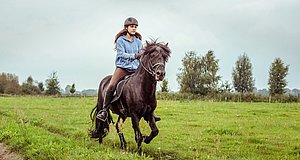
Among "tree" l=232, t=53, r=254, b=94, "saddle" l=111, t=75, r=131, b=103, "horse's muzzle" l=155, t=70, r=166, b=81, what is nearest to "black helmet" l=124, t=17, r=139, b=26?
"saddle" l=111, t=75, r=131, b=103

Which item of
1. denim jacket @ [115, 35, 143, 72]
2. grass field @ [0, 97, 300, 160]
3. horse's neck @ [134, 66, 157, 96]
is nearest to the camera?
horse's neck @ [134, 66, 157, 96]

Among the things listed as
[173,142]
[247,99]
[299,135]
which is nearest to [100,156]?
[173,142]

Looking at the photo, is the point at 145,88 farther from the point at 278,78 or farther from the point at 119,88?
the point at 278,78

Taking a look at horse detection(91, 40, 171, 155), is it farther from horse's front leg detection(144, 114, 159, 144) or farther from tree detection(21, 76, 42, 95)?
tree detection(21, 76, 42, 95)

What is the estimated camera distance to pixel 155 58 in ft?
24.2

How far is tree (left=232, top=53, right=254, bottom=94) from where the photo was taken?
2879 inches

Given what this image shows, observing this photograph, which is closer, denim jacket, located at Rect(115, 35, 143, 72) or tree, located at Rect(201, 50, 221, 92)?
denim jacket, located at Rect(115, 35, 143, 72)

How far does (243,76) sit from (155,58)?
228 feet

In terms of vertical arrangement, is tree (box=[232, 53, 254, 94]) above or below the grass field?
above

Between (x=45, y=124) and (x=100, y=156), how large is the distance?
27.8ft

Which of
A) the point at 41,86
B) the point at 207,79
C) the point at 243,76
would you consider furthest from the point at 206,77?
the point at 41,86

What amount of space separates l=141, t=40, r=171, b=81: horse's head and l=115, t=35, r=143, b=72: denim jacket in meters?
0.75

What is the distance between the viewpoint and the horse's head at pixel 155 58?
705cm

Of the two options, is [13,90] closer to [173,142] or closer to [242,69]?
[242,69]
